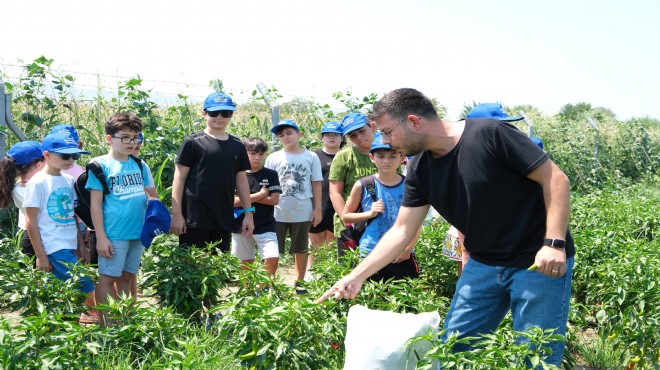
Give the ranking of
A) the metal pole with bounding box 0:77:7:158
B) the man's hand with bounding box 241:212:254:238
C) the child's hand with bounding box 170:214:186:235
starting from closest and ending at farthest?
the child's hand with bounding box 170:214:186:235 → the man's hand with bounding box 241:212:254:238 → the metal pole with bounding box 0:77:7:158

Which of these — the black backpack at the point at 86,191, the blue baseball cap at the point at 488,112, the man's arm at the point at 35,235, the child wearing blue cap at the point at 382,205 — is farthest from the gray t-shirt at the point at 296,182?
the man's arm at the point at 35,235

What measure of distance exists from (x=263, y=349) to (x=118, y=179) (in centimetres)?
223

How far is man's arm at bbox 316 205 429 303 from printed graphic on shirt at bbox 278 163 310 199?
3.23 m

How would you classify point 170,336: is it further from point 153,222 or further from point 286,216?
point 286,216

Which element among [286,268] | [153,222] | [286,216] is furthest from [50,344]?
[286,268]

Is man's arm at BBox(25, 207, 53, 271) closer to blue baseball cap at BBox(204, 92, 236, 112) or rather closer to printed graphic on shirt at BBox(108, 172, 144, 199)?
printed graphic on shirt at BBox(108, 172, 144, 199)

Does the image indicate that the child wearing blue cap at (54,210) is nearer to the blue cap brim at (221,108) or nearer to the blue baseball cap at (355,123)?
the blue cap brim at (221,108)

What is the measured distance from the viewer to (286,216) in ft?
21.7

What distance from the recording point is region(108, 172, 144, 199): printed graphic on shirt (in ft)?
15.7

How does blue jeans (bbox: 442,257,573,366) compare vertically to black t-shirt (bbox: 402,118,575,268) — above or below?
below

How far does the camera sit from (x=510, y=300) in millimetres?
3137

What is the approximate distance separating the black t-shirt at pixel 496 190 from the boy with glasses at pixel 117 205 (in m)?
2.48

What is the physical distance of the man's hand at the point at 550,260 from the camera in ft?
9.12

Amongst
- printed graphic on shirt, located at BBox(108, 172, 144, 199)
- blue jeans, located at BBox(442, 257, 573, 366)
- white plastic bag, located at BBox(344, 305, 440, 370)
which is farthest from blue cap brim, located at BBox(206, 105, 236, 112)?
white plastic bag, located at BBox(344, 305, 440, 370)
